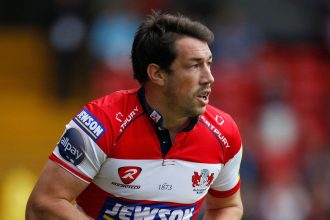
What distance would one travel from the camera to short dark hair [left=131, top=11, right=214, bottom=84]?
4957 mm

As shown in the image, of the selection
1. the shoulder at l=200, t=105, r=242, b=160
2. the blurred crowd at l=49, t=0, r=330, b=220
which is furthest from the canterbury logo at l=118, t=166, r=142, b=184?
the blurred crowd at l=49, t=0, r=330, b=220

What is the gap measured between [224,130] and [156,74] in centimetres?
53

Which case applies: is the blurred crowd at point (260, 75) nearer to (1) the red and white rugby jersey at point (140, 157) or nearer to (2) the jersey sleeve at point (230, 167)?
(2) the jersey sleeve at point (230, 167)

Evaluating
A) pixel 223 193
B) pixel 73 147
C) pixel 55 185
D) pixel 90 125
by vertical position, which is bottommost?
pixel 223 193

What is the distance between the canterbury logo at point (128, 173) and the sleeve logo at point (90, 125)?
0.90 ft

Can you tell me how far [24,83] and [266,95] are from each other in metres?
3.66

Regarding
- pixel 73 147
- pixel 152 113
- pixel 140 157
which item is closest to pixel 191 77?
pixel 152 113

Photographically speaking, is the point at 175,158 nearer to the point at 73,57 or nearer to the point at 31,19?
the point at 73,57

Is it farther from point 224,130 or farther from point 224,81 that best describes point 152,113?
point 224,81

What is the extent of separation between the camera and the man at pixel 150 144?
185 inches

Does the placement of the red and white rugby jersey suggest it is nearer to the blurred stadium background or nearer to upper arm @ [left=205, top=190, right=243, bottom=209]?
upper arm @ [left=205, top=190, right=243, bottom=209]

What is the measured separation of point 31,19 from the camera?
525 inches

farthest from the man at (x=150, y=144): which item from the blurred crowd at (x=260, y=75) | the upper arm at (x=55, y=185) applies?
the blurred crowd at (x=260, y=75)

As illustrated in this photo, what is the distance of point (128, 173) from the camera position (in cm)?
488
